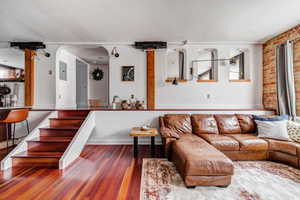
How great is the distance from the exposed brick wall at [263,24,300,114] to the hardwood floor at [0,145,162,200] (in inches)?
148

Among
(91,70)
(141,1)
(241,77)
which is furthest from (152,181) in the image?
(91,70)

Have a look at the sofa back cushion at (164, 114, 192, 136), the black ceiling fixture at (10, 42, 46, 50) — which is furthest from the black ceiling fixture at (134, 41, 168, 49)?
the black ceiling fixture at (10, 42, 46, 50)

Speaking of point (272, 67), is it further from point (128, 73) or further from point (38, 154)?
point (38, 154)

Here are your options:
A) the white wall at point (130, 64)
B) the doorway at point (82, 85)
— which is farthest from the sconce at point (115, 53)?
the doorway at point (82, 85)

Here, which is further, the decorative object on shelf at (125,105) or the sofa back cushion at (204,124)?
the decorative object on shelf at (125,105)

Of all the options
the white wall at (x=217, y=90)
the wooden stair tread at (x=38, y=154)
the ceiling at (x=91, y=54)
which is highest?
the ceiling at (x=91, y=54)

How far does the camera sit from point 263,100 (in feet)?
13.6

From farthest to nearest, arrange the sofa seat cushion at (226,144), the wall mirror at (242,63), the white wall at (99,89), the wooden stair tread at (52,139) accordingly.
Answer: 1. the white wall at (99,89)
2. the wall mirror at (242,63)
3. the wooden stair tread at (52,139)
4. the sofa seat cushion at (226,144)

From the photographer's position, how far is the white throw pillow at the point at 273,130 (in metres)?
2.85

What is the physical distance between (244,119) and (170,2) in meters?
3.01

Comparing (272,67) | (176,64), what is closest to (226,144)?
(272,67)

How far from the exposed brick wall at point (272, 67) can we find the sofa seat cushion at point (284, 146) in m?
1.23

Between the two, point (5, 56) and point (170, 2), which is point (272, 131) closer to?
point (170, 2)

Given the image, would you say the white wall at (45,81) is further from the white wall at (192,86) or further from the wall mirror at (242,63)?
the wall mirror at (242,63)
